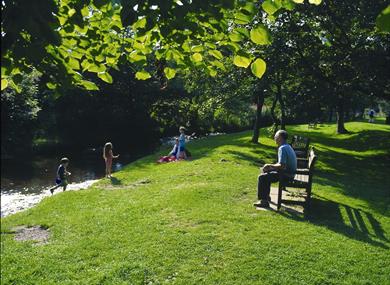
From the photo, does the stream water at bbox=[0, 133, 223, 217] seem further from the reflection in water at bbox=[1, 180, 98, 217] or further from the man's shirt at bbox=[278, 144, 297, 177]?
the man's shirt at bbox=[278, 144, 297, 177]

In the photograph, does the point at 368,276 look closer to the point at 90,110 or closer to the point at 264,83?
the point at 264,83

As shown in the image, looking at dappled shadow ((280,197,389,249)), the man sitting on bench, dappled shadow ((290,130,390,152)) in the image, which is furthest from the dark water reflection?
dappled shadow ((290,130,390,152))

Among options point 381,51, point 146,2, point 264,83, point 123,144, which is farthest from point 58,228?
point 123,144

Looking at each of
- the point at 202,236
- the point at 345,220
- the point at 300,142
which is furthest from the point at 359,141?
the point at 202,236

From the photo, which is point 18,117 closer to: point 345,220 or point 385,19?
point 345,220

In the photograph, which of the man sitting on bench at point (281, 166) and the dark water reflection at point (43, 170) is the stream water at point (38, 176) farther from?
the man sitting on bench at point (281, 166)

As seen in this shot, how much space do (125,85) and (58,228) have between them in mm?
38562

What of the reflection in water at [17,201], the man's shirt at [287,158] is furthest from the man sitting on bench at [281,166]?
the reflection in water at [17,201]

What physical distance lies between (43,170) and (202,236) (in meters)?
19.3

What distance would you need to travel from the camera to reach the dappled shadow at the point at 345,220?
9.57m

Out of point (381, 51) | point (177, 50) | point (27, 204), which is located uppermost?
point (381, 51)

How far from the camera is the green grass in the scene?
7.80 metres

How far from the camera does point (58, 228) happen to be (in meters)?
11.4

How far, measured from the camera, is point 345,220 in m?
10.8
